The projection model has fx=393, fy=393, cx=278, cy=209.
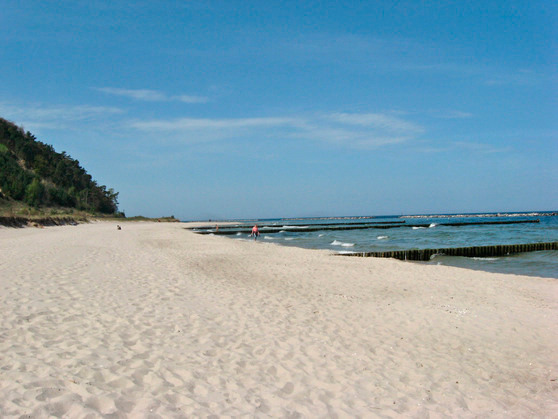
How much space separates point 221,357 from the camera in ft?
19.4

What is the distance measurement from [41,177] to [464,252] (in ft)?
261

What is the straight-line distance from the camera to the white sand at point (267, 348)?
4539 millimetres

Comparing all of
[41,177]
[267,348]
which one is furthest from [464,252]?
[41,177]

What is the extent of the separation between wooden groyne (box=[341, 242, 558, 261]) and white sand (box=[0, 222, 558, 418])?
34.1 feet

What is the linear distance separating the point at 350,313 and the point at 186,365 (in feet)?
15.1

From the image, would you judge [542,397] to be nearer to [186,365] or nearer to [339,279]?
[186,365]

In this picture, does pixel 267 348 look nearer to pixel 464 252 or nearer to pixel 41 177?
pixel 464 252

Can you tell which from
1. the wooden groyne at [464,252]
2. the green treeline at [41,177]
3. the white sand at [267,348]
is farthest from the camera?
the green treeline at [41,177]

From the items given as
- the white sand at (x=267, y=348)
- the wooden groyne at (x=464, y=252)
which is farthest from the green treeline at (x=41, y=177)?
the white sand at (x=267, y=348)

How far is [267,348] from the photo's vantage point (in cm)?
643

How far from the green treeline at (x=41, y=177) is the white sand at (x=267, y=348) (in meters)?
61.6

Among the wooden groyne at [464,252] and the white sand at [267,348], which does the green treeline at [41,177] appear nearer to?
the wooden groyne at [464,252]

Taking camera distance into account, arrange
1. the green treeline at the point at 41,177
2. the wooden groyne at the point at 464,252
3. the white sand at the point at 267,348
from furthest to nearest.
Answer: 1. the green treeline at the point at 41,177
2. the wooden groyne at the point at 464,252
3. the white sand at the point at 267,348

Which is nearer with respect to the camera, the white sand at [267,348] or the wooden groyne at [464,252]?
the white sand at [267,348]
